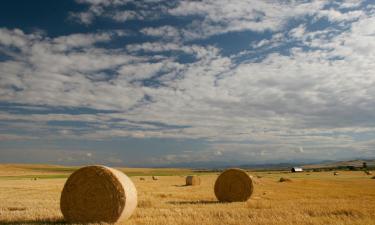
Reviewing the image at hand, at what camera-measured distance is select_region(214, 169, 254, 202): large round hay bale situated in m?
21.0

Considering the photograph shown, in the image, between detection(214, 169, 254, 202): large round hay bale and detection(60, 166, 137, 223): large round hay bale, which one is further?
detection(214, 169, 254, 202): large round hay bale

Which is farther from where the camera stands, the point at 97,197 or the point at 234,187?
the point at 234,187

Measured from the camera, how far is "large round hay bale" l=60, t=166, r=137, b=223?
13.0 m

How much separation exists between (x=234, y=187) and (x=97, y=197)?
31.4 feet

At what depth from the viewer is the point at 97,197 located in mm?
13227

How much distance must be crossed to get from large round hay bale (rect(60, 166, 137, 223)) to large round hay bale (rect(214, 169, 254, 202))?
27.9 feet

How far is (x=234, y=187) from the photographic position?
21.3 meters

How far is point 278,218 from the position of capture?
1263 cm

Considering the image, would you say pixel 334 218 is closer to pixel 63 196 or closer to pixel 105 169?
pixel 105 169

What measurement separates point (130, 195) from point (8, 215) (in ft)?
13.2

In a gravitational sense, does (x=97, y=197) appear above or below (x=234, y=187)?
below

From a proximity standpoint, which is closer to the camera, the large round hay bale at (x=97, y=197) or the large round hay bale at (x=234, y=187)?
the large round hay bale at (x=97, y=197)

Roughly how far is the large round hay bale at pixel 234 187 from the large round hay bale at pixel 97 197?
8519 millimetres

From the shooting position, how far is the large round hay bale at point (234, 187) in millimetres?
21000
